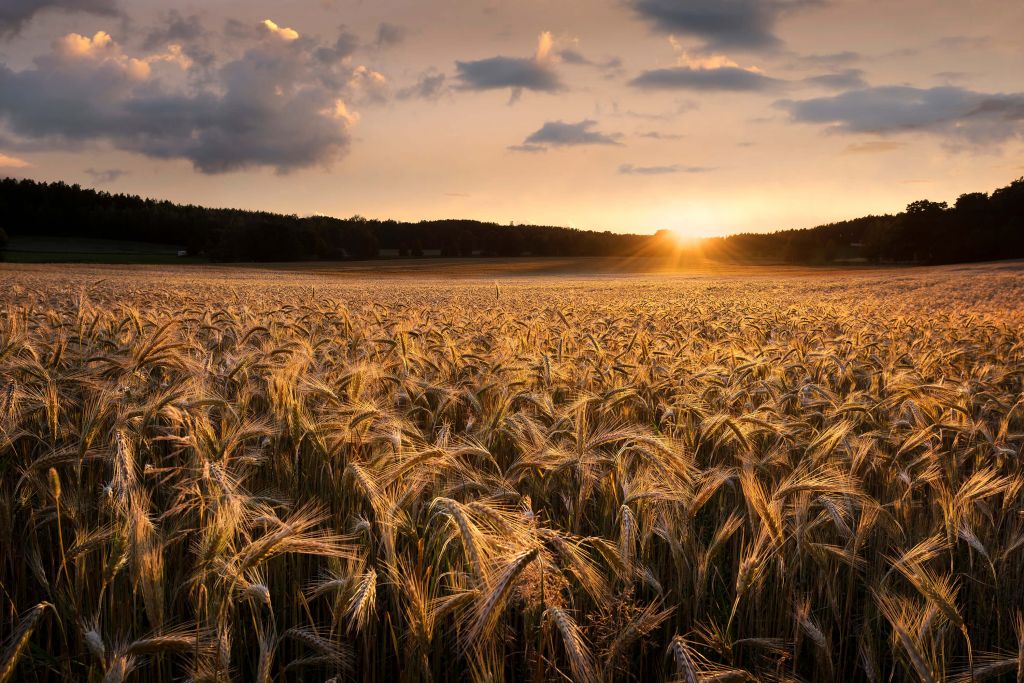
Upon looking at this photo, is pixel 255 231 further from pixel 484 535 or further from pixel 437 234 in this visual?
pixel 484 535

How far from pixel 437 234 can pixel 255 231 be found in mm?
32933

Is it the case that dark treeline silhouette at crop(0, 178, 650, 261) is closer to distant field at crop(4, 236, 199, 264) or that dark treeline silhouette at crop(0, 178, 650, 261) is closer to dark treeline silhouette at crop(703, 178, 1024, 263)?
distant field at crop(4, 236, 199, 264)

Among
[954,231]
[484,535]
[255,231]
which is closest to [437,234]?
[255,231]

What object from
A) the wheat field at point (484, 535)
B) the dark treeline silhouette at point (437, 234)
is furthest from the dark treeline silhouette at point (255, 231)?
the wheat field at point (484, 535)

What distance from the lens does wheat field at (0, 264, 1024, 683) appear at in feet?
5.80

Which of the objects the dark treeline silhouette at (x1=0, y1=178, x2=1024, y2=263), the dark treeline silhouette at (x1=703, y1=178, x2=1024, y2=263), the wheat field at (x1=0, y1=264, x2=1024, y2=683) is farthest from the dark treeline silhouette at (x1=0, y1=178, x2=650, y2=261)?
the wheat field at (x1=0, y1=264, x2=1024, y2=683)

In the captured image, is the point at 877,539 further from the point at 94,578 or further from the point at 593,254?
the point at 593,254

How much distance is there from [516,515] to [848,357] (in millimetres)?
5316

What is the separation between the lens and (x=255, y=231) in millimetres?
90312

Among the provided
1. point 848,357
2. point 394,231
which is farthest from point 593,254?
point 848,357

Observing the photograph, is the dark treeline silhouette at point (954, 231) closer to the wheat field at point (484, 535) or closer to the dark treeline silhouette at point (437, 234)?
the dark treeline silhouette at point (437, 234)

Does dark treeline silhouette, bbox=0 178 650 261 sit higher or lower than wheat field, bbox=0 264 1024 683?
higher

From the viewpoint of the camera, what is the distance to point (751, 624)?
2.28 meters

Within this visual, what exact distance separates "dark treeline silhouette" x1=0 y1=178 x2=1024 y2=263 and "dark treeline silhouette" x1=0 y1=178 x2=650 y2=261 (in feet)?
0.54
